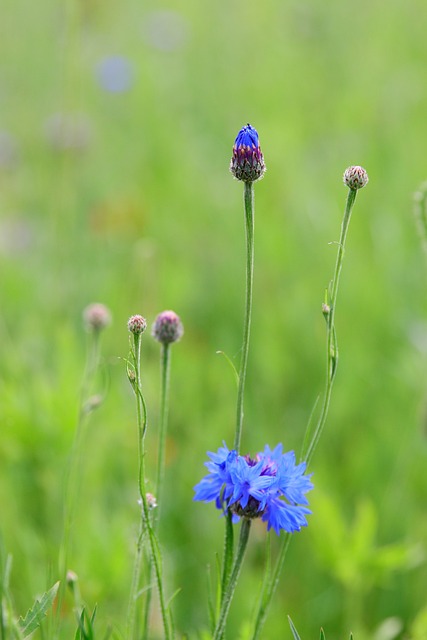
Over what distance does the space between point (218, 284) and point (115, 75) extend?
2.01 metres

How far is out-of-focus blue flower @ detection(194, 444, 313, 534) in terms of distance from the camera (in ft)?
2.84

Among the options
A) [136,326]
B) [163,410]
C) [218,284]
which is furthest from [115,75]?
[136,326]

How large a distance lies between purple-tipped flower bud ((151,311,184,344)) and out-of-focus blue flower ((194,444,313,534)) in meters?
0.19

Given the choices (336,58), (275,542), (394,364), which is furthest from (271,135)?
(275,542)

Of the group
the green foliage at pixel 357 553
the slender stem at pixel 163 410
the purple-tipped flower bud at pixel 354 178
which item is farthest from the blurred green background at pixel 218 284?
the purple-tipped flower bud at pixel 354 178

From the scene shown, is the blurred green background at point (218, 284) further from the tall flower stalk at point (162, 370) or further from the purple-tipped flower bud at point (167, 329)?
the purple-tipped flower bud at point (167, 329)

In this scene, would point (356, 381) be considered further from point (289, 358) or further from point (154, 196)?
point (154, 196)

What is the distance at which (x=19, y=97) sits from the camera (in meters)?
4.59

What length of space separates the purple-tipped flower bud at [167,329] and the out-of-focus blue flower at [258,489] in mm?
191

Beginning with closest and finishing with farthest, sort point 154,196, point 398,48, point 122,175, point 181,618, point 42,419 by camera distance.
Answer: point 181,618 < point 42,419 < point 154,196 < point 122,175 < point 398,48

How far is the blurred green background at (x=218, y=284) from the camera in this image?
5.43 feet

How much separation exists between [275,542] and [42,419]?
0.60 m

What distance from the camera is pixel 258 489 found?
864 millimetres

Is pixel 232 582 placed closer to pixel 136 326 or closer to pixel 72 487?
pixel 136 326
